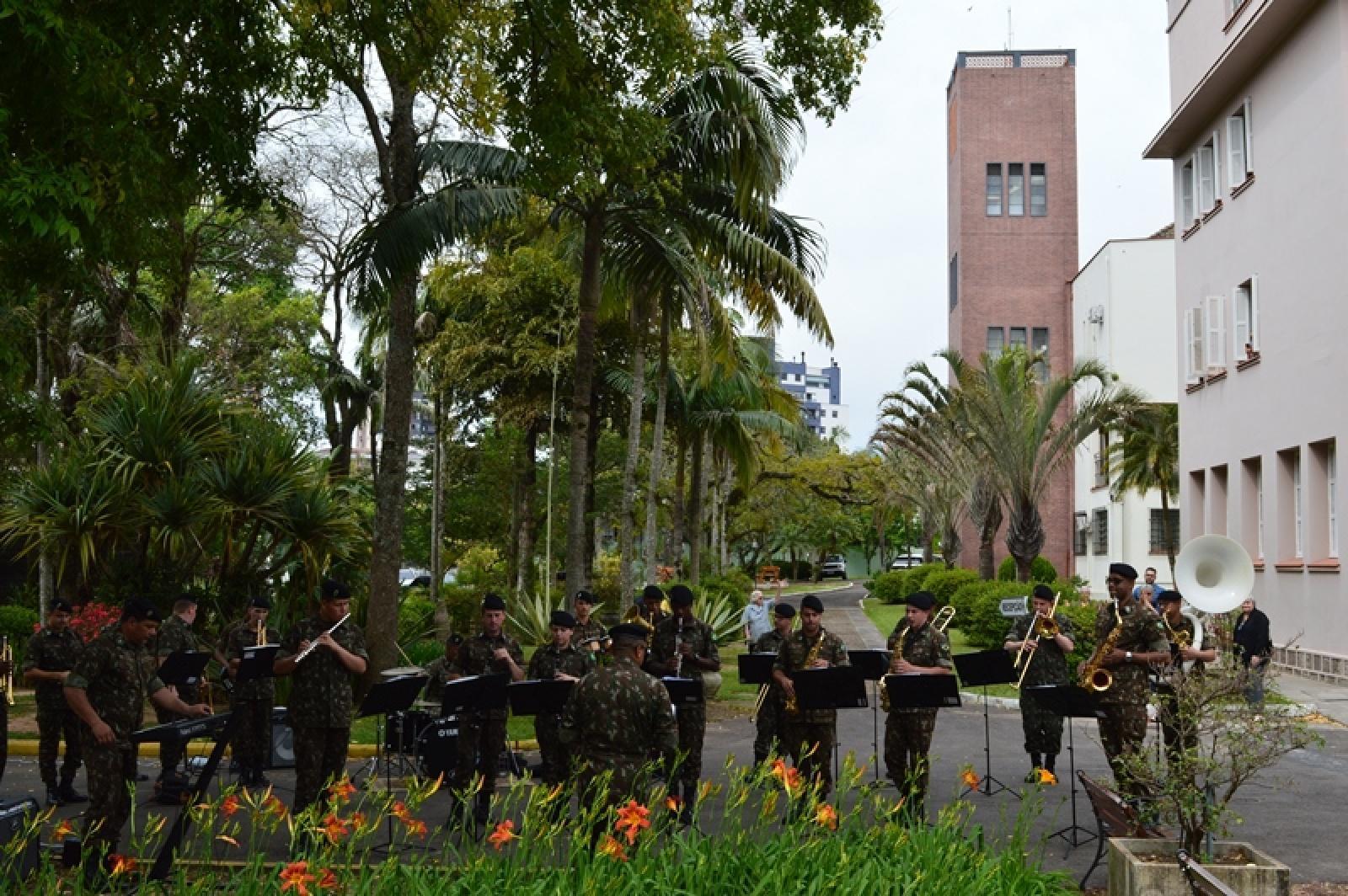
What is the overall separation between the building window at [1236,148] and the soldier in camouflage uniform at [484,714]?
859 inches

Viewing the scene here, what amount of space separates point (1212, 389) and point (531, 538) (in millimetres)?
18514

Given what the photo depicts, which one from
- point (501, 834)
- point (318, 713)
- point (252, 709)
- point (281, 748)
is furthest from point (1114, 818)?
point (281, 748)

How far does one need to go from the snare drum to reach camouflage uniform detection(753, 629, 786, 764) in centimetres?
283

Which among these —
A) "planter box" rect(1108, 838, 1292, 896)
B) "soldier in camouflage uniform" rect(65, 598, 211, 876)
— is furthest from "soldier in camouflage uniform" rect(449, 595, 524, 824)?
"planter box" rect(1108, 838, 1292, 896)

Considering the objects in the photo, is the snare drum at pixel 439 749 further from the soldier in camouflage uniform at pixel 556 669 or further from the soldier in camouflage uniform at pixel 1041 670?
the soldier in camouflage uniform at pixel 1041 670

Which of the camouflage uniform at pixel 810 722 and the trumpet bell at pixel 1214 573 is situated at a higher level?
the trumpet bell at pixel 1214 573

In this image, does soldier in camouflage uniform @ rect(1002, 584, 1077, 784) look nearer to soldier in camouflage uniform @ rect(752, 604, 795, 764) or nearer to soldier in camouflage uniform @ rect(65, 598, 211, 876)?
soldier in camouflage uniform @ rect(752, 604, 795, 764)

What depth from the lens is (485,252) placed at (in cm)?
3106

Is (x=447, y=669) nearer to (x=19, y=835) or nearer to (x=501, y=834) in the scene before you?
(x=19, y=835)

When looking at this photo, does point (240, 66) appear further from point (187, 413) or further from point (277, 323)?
point (277, 323)

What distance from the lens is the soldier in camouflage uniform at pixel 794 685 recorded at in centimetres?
1212

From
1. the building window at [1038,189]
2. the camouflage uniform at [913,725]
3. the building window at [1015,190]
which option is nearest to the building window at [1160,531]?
the building window at [1038,189]

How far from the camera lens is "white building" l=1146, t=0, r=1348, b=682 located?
23812 millimetres

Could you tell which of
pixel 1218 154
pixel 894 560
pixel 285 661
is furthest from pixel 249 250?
pixel 894 560
